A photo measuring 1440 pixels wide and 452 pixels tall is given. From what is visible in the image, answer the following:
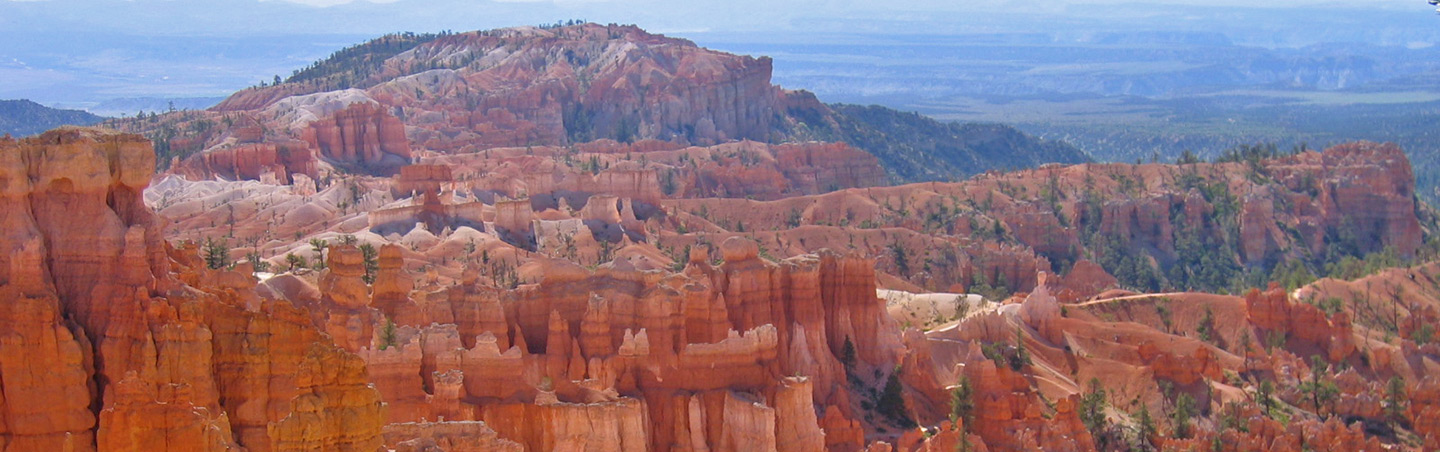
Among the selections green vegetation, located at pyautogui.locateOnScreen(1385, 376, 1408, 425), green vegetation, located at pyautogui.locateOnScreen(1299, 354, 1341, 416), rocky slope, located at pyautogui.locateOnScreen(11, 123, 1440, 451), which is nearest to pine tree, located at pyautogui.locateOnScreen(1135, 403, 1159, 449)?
rocky slope, located at pyautogui.locateOnScreen(11, 123, 1440, 451)

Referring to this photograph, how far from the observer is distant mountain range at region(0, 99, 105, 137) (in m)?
154

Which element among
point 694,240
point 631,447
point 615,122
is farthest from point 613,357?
point 615,122

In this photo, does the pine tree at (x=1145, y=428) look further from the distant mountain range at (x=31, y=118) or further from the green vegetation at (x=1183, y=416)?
the distant mountain range at (x=31, y=118)

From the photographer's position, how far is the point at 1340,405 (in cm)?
7031

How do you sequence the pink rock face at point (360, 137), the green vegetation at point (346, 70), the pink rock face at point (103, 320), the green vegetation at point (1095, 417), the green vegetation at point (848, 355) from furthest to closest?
the green vegetation at point (346, 70) < the pink rock face at point (360, 137) < the green vegetation at point (1095, 417) < the green vegetation at point (848, 355) < the pink rock face at point (103, 320)

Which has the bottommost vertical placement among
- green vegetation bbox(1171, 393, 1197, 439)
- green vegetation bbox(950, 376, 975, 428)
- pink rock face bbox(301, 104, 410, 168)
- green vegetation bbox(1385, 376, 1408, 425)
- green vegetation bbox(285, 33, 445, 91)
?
green vegetation bbox(285, 33, 445, 91)

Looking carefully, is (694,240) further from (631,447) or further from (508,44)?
(508,44)

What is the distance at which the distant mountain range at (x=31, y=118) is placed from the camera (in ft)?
504

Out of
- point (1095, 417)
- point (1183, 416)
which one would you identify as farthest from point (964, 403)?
point (1183, 416)

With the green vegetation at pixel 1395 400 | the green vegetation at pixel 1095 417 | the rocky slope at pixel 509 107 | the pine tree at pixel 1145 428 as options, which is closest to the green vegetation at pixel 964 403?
the green vegetation at pixel 1095 417

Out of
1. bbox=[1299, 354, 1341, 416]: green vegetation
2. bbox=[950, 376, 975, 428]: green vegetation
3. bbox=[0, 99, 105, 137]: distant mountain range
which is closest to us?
bbox=[950, 376, 975, 428]: green vegetation

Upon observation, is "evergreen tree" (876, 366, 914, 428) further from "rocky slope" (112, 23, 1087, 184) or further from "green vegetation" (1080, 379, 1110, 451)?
"rocky slope" (112, 23, 1087, 184)

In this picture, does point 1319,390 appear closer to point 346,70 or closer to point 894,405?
point 894,405

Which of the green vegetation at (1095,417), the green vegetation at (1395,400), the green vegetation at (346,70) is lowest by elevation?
the green vegetation at (346,70)
